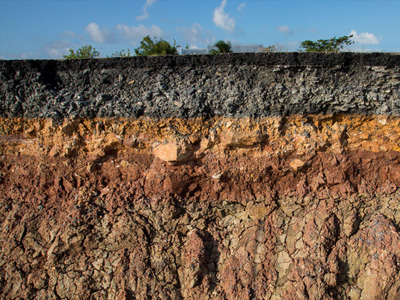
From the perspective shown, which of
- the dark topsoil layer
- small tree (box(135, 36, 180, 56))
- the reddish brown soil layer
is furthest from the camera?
small tree (box(135, 36, 180, 56))

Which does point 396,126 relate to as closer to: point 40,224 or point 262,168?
point 262,168

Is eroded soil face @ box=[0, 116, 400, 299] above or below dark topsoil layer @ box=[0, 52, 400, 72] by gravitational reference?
below

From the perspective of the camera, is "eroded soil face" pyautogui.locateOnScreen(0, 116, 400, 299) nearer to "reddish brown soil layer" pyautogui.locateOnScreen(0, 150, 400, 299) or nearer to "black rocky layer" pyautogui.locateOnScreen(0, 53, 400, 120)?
"reddish brown soil layer" pyautogui.locateOnScreen(0, 150, 400, 299)

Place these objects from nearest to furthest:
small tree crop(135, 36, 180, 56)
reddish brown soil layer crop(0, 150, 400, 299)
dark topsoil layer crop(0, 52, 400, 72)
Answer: reddish brown soil layer crop(0, 150, 400, 299)
dark topsoil layer crop(0, 52, 400, 72)
small tree crop(135, 36, 180, 56)

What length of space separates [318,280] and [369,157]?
Answer: 67.8 inches

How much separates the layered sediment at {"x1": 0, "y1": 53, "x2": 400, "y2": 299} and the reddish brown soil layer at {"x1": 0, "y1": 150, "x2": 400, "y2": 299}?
15 millimetres

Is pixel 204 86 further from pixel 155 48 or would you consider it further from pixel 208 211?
pixel 155 48

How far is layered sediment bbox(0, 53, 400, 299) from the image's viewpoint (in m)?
3.55

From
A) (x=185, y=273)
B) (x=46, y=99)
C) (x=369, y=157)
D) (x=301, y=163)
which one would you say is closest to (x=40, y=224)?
(x=46, y=99)

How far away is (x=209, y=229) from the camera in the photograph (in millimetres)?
3789

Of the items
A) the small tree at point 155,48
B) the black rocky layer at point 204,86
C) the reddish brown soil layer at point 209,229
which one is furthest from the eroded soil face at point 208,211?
the small tree at point 155,48

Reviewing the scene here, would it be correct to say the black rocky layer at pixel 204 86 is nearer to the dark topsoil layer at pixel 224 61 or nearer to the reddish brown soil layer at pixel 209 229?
the dark topsoil layer at pixel 224 61

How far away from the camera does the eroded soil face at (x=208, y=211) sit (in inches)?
139

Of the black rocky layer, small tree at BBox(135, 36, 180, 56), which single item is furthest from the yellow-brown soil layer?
small tree at BBox(135, 36, 180, 56)
